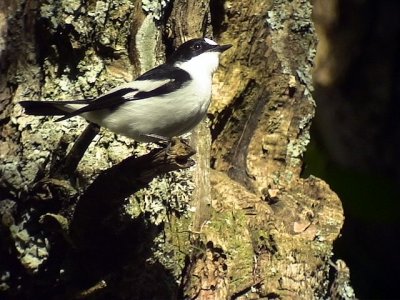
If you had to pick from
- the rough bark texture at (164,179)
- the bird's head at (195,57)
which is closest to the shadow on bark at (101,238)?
the rough bark texture at (164,179)

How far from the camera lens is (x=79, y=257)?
3918 mm

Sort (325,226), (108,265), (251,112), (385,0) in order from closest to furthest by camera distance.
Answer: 1. (108,265)
2. (325,226)
3. (251,112)
4. (385,0)

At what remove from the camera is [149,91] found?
3820mm

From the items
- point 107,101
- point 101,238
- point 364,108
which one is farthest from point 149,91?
point 364,108

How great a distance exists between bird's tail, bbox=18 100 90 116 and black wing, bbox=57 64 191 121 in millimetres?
76

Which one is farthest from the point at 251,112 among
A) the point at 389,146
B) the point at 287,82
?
the point at 389,146

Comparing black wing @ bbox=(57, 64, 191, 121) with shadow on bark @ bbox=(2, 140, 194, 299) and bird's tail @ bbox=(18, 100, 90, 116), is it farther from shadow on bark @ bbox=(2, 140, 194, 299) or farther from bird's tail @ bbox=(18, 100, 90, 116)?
shadow on bark @ bbox=(2, 140, 194, 299)

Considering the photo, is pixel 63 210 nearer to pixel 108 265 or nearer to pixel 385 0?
pixel 108 265

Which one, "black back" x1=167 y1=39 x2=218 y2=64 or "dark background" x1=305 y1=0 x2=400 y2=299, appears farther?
"dark background" x1=305 y1=0 x2=400 y2=299

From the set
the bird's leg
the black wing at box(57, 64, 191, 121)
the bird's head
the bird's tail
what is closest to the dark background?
the bird's head

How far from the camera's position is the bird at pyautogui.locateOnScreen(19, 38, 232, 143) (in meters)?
3.74

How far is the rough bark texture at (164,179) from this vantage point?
381 cm

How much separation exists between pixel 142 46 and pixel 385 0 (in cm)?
256

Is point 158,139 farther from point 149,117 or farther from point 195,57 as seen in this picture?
point 195,57
